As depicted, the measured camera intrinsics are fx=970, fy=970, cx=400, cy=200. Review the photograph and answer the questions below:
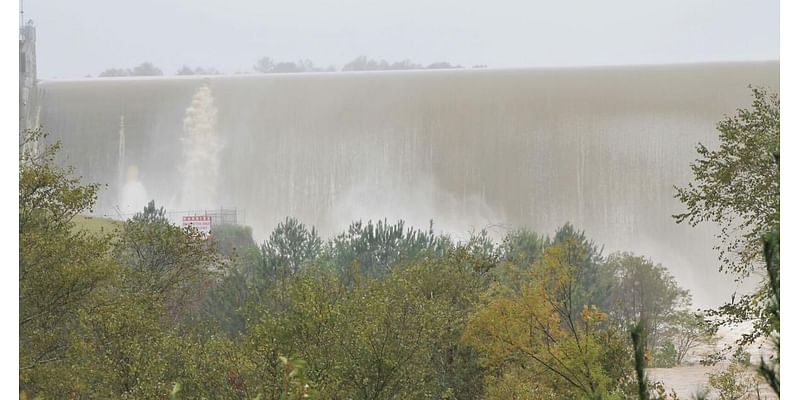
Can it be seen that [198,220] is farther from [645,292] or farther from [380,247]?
[645,292]

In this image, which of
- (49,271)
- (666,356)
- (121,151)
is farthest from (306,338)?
(121,151)

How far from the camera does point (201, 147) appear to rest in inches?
1091

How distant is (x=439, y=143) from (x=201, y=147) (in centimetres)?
697

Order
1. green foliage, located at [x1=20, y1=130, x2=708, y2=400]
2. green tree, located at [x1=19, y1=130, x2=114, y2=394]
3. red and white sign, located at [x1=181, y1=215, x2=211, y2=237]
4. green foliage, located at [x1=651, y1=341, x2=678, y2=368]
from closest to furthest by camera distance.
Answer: green foliage, located at [x1=20, y1=130, x2=708, y2=400]
green tree, located at [x1=19, y1=130, x2=114, y2=394]
green foliage, located at [x1=651, y1=341, x2=678, y2=368]
red and white sign, located at [x1=181, y1=215, x2=211, y2=237]

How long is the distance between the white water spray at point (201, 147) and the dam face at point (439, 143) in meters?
0.14

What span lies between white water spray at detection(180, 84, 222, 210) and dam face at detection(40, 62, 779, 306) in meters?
0.14

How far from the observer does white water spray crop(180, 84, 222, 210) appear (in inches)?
1057

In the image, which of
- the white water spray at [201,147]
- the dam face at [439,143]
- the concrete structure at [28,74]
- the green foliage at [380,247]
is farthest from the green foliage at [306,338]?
the white water spray at [201,147]

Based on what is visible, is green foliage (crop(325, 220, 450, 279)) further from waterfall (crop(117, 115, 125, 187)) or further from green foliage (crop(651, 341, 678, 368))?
waterfall (crop(117, 115, 125, 187))

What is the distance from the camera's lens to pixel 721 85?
21.9 metres

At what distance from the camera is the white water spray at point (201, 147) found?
88.1 feet

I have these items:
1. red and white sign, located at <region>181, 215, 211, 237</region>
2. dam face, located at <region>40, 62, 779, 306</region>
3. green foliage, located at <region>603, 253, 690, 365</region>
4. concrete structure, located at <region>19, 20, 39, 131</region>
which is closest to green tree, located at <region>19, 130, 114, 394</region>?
concrete structure, located at <region>19, 20, 39, 131</region>
